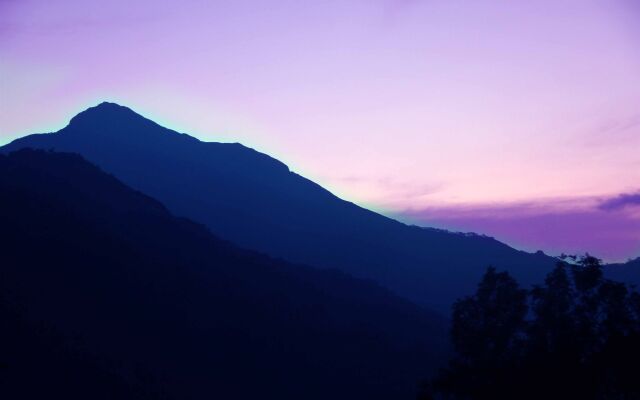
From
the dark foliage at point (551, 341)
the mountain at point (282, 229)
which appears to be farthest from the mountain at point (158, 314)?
the mountain at point (282, 229)

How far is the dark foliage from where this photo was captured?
62.4 feet

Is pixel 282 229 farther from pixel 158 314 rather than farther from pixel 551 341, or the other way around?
pixel 551 341

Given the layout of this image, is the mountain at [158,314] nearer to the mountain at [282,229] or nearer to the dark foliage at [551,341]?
the dark foliage at [551,341]

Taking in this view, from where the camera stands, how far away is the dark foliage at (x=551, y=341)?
1903 centimetres

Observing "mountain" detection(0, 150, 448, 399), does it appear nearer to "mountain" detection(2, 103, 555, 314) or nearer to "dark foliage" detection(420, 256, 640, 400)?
"dark foliage" detection(420, 256, 640, 400)

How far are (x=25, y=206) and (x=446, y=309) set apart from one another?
11036 centimetres

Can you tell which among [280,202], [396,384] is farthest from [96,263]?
[280,202]

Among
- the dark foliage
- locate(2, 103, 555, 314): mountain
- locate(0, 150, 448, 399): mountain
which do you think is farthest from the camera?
locate(2, 103, 555, 314): mountain

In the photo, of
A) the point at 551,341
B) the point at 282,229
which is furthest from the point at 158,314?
the point at 282,229

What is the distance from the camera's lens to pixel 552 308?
22703 millimetres

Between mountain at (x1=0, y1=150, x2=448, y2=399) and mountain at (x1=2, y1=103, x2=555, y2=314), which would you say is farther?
mountain at (x1=2, y1=103, x2=555, y2=314)

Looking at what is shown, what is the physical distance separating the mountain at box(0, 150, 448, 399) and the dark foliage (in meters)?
31.6

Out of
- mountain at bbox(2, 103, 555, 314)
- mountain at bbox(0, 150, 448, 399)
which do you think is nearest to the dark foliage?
mountain at bbox(0, 150, 448, 399)

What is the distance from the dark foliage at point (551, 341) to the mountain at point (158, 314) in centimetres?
3157
